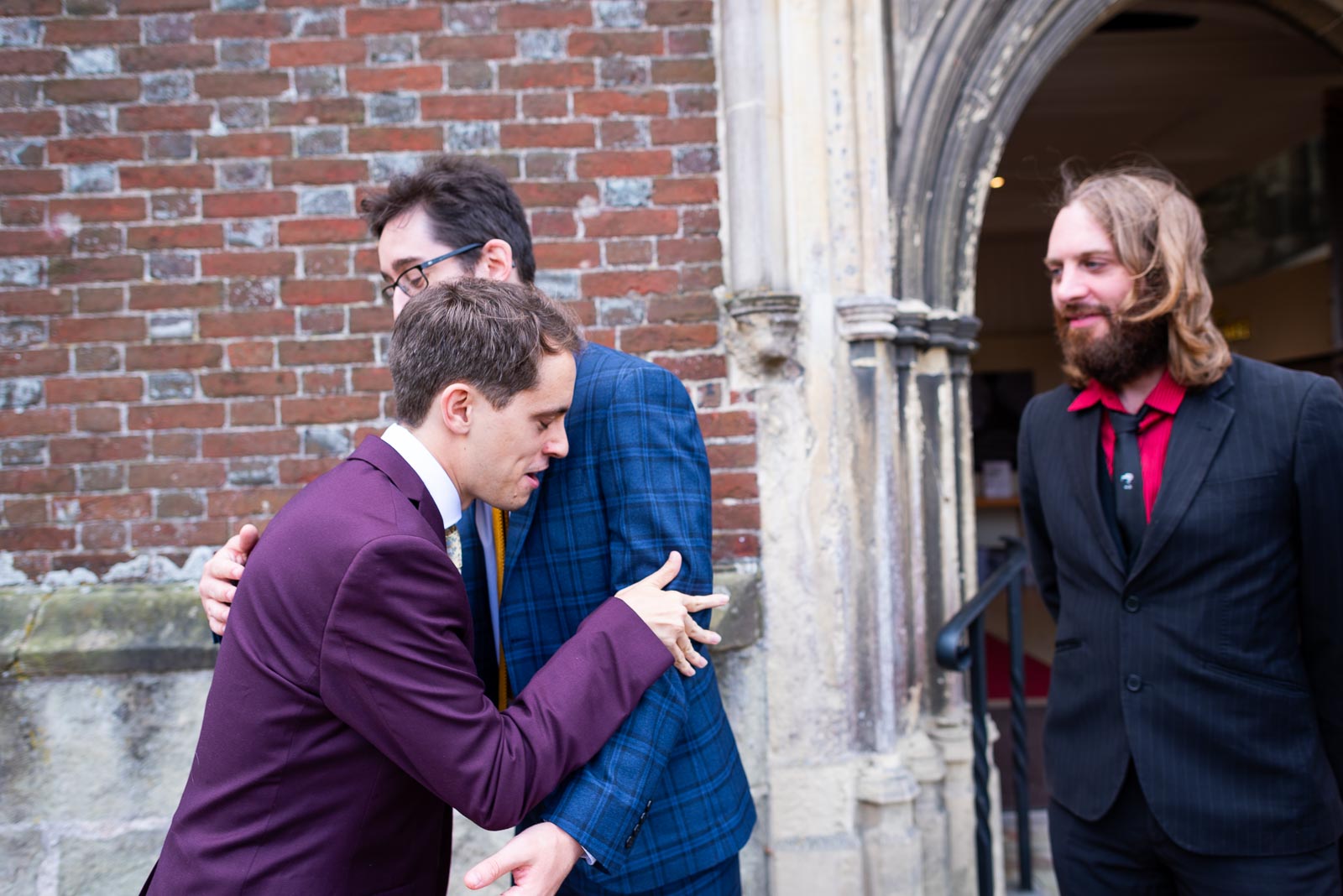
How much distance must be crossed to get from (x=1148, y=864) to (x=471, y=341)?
1.75 m

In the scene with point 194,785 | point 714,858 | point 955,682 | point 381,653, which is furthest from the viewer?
point 955,682

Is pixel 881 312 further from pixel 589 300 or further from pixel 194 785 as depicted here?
pixel 194 785

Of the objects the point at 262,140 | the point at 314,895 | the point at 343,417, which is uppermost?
the point at 262,140

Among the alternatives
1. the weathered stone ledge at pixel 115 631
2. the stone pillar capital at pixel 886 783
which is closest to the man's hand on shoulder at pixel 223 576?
the weathered stone ledge at pixel 115 631

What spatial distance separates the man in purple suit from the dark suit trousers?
44.6 inches

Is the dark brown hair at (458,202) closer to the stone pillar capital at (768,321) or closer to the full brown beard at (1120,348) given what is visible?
the stone pillar capital at (768,321)

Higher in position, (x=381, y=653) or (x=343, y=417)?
(x=343, y=417)

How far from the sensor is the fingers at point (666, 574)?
138 centimetres

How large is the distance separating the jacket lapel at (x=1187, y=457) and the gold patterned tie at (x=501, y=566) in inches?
50.8

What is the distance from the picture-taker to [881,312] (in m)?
2.77

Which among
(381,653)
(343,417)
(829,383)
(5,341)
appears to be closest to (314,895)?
(381,653)

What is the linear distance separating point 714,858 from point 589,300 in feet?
6.01

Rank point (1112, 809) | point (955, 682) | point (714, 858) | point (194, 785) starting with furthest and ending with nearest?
point (955, 682) → point (1112, 809) → point (714, 858) → point (194, 785)

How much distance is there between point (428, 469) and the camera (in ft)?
4.39
